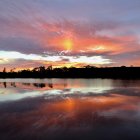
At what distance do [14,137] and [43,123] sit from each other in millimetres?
3118

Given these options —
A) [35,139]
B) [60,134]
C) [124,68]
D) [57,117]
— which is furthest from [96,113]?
[124,68]

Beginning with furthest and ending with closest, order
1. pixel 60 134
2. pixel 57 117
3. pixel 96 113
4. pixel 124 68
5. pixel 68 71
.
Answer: pixel 68 71
pixel 124 68
pixel 96 113
pixel 57 117
pixel 60 134

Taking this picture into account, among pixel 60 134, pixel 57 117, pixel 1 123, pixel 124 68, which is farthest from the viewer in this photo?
pixel 124 68

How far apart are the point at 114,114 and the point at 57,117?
12.6ft

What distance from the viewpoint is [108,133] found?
495 inches

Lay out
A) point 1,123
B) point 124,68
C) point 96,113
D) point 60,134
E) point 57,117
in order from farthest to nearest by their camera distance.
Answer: point 124,68 → point 96,113 → point 57,117 → point 1,123 → point 60,134

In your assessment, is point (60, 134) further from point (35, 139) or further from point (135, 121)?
point (135, 121)

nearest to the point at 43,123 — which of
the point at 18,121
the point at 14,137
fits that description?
the point at 18,121

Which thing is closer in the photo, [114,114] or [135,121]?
[135,121]

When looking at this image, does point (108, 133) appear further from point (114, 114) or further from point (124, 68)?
point (124, 68)

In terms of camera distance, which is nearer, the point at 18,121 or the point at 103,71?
the point at 18,121

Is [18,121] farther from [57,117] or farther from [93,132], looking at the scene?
[93,132]

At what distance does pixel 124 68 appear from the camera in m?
161

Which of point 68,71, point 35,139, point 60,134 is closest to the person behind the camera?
point 35,139
